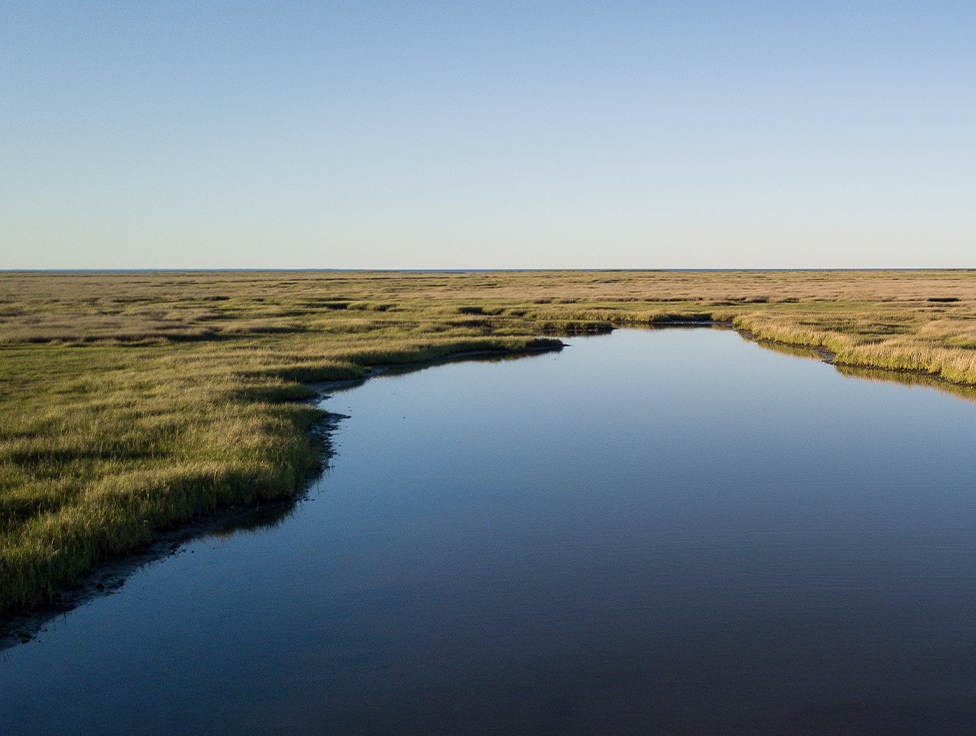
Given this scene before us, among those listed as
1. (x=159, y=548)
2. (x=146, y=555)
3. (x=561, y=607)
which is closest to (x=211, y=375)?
(x=159, y=548)

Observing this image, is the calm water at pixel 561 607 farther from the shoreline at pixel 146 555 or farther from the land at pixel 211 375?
the land at pixel 211 375

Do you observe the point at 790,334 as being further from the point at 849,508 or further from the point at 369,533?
the point at 369,533

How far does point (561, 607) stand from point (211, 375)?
62.8 feet

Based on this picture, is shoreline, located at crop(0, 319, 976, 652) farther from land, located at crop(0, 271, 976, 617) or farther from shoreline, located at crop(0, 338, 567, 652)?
land, located at crop(0, 271, 976, 617)

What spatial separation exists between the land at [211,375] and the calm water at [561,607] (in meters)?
1.22

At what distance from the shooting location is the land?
11.2 meters

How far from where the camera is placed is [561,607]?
30.7 feet

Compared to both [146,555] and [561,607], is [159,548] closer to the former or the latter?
[146,555]

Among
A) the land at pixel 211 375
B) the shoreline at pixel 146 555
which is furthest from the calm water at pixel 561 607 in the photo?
the land at pixel 211 375

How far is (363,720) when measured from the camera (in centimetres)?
704

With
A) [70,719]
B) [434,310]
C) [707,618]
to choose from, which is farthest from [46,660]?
[434,310]

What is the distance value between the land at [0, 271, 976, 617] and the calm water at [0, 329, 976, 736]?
1.22 m

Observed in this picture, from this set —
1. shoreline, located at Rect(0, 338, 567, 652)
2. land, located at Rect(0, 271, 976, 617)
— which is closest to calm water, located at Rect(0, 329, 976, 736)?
shoreline, located at Rect(0, 338, 567, 652)

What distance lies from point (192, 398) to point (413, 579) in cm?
1265
